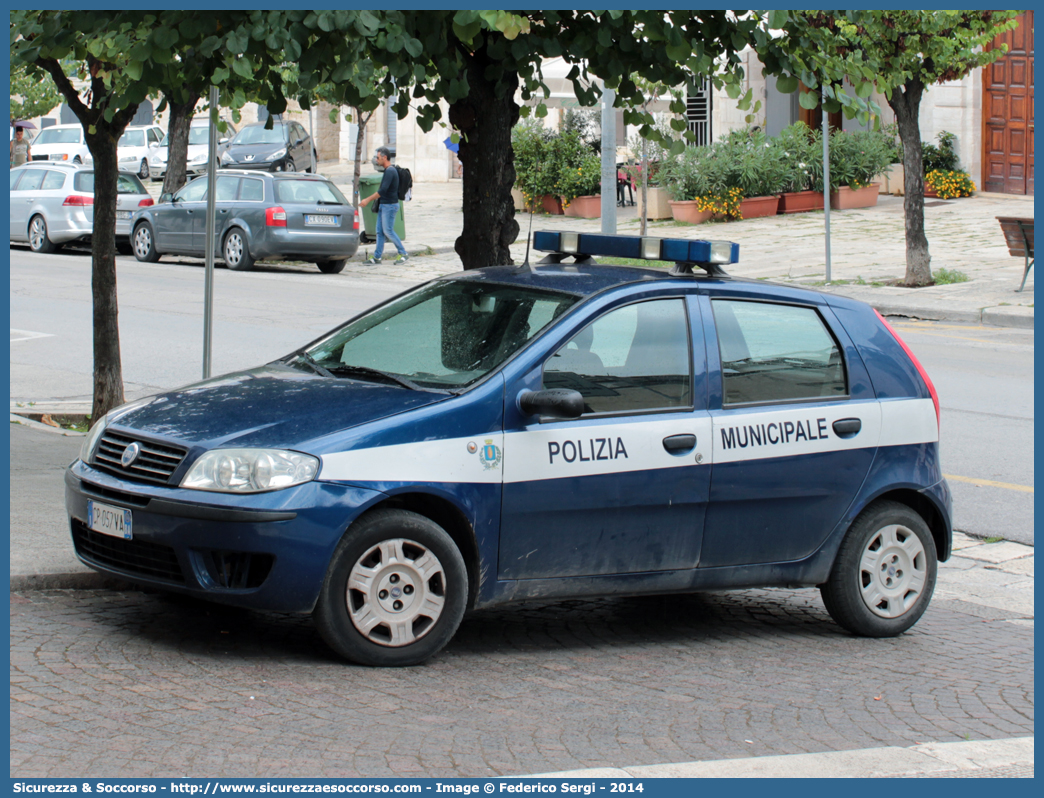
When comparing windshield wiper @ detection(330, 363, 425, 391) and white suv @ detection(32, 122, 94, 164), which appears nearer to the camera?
windshield wiper @ detection(330, 363, 425, 391)

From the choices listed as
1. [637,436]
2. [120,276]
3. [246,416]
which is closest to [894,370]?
[637,436]

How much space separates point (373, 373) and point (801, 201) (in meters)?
24.7

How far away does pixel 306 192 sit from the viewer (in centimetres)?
2275

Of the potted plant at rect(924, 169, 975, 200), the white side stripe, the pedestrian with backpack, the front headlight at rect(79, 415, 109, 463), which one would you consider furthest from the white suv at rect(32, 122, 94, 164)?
the white side stripe

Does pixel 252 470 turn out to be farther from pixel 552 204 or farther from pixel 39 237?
pixel 552 204

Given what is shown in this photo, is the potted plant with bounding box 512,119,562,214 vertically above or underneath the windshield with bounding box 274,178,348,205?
above

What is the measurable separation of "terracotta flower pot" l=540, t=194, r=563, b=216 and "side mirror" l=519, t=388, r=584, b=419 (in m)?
25.5

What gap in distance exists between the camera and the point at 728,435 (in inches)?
222

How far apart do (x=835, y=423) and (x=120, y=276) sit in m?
17.5

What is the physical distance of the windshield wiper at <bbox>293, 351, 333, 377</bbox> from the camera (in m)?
5.80

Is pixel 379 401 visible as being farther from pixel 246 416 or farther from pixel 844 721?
pixel 844 721

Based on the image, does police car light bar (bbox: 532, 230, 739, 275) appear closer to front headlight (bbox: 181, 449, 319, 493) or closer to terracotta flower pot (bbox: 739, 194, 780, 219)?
front headlight (bbox: 181, 449, 319, 493)

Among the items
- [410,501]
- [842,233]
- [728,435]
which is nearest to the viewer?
[410,501]

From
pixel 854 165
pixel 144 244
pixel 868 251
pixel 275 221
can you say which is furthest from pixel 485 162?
pixel 854 165
